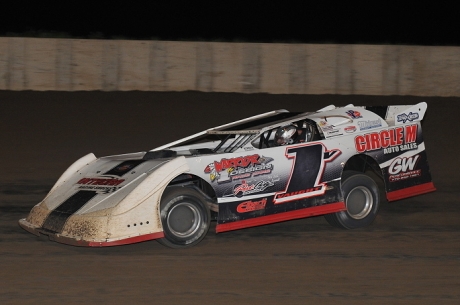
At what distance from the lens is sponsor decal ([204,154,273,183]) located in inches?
280

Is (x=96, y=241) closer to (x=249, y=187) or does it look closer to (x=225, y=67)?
(x=249, y=187)

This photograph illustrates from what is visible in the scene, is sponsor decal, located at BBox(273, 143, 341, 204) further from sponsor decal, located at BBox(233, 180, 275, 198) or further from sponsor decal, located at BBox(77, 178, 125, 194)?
sponsor decal, located at BBox(77, 178, 125, 194)

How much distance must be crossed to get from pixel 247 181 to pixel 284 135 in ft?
2.65

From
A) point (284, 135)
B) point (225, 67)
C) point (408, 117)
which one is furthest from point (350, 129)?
point (225, 67)

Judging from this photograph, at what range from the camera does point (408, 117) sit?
8.37 meters

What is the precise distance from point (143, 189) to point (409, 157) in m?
3.16

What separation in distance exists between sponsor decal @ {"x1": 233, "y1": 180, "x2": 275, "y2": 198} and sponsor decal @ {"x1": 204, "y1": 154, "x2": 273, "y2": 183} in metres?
0.08

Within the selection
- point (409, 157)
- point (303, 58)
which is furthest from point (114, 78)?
point (409, 157)

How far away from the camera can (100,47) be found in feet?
47.9

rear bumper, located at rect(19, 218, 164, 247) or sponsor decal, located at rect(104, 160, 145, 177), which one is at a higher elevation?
sponsor decal, located at rect(104, 160, 145, 177)

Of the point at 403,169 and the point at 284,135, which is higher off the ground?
the point at 284,135

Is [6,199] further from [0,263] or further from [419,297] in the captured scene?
[419,297]

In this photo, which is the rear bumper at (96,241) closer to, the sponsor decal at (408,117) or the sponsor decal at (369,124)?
the sponsor decal at (369,124)

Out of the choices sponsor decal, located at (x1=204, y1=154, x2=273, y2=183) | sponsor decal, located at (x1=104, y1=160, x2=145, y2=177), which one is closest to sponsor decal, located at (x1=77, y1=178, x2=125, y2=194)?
sponsor decal, located at (x1=104, y1=160, x2=145, y2=177)
